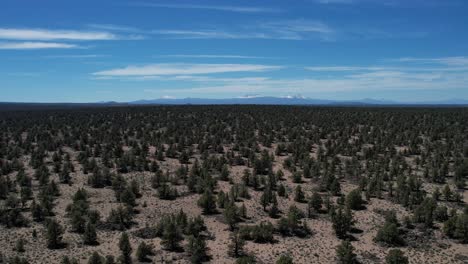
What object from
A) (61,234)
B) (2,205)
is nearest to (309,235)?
(61,234)

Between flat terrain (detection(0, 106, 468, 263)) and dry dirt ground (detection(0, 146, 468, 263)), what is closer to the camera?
dry dirt ground (detection(0, 146, 468, 263))

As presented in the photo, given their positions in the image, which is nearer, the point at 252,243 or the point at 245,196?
the point at 252,243

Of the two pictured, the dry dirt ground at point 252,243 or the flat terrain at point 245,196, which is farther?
the flat terrain at point 245,196

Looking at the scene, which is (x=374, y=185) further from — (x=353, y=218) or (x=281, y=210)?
(x=281, y=210)

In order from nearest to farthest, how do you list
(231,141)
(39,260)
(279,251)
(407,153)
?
(39,260) → (279,251) → (407,153) → (231,141)
